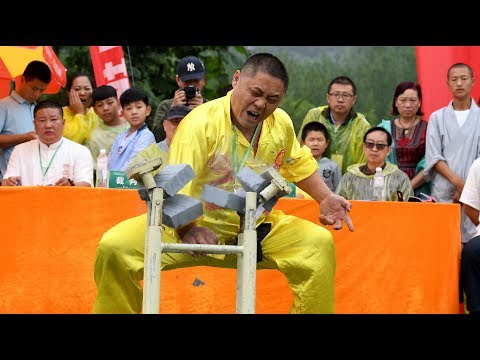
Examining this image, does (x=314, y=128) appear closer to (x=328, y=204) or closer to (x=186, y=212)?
(x=328, y=204)

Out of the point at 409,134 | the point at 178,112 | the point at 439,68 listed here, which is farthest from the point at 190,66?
the point at 439,68

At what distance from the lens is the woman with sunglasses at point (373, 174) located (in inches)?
302

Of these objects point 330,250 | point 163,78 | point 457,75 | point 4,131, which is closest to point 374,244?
point 330,250

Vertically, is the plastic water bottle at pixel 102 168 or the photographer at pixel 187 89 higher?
the photographer at pixel 187 89

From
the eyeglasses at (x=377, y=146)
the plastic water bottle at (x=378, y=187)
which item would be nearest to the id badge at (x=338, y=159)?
the eyeglasses at (x=377, y=146)

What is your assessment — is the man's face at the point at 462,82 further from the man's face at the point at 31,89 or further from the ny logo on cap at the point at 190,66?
the man's face at the point at 31,89

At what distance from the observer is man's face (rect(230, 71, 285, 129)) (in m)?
5.73

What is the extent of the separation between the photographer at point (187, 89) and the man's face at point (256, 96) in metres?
1.69

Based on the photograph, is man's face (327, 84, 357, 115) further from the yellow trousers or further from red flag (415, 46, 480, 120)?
the yellow trousers

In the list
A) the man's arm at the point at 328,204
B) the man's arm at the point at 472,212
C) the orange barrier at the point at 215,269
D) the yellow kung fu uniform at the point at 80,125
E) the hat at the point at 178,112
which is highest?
the hat at the point at 178,112

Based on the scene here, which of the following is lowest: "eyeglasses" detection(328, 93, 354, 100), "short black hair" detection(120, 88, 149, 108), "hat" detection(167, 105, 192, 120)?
"hat" detection(167, 105, 192, 120)

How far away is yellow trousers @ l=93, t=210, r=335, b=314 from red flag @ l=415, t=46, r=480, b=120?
382 centimetres

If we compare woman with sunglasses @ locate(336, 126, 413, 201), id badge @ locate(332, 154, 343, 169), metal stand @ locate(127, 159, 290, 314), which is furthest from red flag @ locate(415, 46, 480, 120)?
metal stand @ locate(127, 159, 290, 314)

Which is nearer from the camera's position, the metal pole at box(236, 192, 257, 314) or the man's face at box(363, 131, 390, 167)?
the metal pole at box(236, 192, 257, 314)
